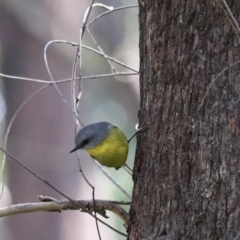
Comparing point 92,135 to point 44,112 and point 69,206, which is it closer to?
point 69,206

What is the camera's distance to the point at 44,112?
5.52m

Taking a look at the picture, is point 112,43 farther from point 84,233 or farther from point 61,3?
point 84,233

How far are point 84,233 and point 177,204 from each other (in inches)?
152

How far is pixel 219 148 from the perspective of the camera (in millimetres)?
1792

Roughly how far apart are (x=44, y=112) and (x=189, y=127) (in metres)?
3.82

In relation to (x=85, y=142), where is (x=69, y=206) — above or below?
below

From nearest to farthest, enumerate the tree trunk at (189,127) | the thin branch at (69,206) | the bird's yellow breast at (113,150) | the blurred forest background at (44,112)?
the tree trunk at (189,127) < the thin branch at (69,206) < the bird's yellow breast at (113,150) < the blurred forest background at (44,112)

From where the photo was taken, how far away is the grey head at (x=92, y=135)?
2571 millimetres

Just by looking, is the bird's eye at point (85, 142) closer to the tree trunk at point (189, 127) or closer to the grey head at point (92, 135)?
the grey head at point (92, 135)

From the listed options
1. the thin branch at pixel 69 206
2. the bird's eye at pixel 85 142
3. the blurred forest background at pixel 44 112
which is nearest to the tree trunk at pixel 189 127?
the thin branch at pixel 69 206

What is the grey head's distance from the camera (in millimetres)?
2571

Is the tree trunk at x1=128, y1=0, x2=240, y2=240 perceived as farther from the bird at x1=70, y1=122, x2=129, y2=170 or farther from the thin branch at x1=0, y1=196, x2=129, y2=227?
the bird at x1=70, y1=122, x2=129, y2=170

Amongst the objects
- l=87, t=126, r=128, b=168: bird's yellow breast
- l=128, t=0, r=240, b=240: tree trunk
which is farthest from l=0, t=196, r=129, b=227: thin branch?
l=87, t=126, r=128, b=168: bird's yellow breast

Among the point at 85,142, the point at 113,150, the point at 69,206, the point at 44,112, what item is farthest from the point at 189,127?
the point at 44,112
